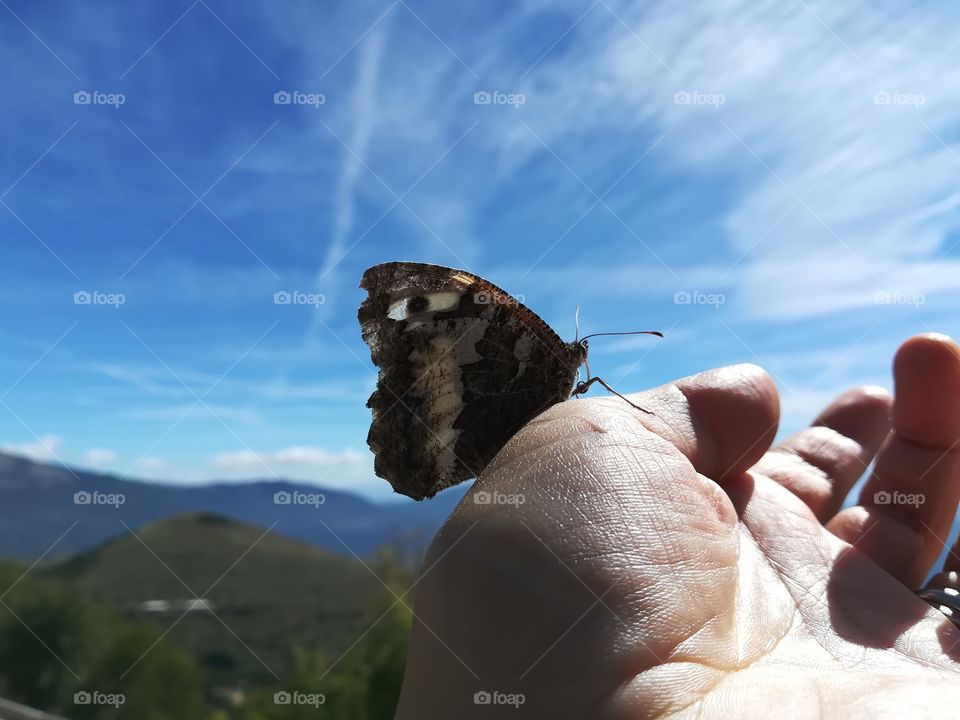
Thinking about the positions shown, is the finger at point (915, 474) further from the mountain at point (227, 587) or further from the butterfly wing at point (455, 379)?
the mountain at point (227, 587)

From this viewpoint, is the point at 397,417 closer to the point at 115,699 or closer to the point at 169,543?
the point at 115,699

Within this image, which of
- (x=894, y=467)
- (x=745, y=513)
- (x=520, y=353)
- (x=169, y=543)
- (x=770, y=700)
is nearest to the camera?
(x=770, y=700)

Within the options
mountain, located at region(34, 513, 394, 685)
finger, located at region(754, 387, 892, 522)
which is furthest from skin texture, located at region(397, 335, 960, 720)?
mountain, located at region(34, 513, 394, 685)

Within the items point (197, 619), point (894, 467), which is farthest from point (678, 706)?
point (197, 619)

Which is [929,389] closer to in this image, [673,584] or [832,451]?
[832,451]

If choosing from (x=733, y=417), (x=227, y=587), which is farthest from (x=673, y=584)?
(x=227, y=587)

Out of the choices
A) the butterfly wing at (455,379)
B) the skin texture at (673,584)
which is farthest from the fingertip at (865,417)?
the butterfly wing at (455,379)
